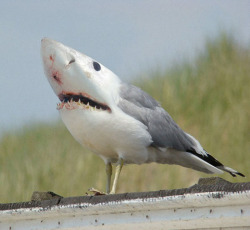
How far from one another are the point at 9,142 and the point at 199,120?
15.6 feet

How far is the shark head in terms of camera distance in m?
4.47

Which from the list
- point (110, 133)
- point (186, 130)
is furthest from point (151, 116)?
point (186, 130)

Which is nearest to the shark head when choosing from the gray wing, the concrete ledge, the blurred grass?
the gray wing

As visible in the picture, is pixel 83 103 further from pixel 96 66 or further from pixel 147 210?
pixel 147 210

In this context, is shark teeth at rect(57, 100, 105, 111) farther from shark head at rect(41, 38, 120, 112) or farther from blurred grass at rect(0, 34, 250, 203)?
blurred grass at rect(0, 34, 250, 203)

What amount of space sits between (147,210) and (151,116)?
1.41 metres

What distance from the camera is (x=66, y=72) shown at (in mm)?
4477

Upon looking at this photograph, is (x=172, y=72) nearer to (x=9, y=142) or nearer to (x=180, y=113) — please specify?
(x=180, y=113)

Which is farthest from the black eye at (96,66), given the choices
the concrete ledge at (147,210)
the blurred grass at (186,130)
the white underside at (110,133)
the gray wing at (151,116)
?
the blurred grass at (186,130)

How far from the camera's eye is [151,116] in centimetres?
486

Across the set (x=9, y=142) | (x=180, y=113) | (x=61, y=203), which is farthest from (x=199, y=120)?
(x=61, y=203)

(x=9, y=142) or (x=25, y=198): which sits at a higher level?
(x=9, y=142)

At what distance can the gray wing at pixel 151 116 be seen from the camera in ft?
15.4

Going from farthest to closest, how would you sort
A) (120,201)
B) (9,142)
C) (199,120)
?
1. (9,142)
2. (199,120)
3. (120,201)
